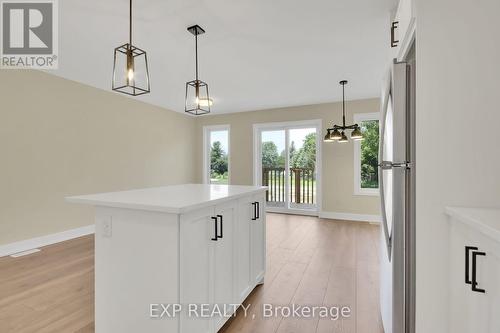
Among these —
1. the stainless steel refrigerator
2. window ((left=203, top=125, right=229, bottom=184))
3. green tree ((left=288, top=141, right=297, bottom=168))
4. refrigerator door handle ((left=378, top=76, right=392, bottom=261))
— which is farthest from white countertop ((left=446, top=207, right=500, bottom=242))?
window ((left=203, top=125, right=229, bottom=184))

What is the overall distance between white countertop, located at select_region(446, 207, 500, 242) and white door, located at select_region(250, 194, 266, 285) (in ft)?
4.78

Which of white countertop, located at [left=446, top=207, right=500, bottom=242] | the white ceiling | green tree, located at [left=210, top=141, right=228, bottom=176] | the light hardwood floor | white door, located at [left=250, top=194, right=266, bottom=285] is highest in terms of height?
the white ceiling

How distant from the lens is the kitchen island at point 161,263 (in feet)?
4.40

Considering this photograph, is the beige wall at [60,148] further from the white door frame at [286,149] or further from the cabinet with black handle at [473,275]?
the cabinet with black handle at [473,275]

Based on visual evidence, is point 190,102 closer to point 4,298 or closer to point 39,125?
point 39,125

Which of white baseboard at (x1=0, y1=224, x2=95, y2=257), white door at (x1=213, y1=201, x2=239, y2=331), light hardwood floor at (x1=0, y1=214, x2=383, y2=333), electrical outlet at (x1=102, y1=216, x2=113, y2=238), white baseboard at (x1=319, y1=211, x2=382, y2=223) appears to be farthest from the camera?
white baseboard at (x1=319, y1=211, x2=382, y2=223)

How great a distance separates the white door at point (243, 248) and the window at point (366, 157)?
3744mm

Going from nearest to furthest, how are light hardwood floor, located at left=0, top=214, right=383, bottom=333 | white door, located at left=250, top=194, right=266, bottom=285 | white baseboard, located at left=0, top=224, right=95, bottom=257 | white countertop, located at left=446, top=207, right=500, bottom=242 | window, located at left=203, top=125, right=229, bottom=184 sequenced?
1. white countertop, located at left=446, top=207, right=500, bottom=242
2. light hardwood floor, located at left=0, top=214, right=383, bottom=333
3. white door, located at left=250, top=194, right=266, bottom=285
4. white baseboard, located at left=0, top=224, right=95, bottom=257
5. window, located at left=203, top=125, right=229, bottom=184

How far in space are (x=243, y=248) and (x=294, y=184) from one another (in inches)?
156

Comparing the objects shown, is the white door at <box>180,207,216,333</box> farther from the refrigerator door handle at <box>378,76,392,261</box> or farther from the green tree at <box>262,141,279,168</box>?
the green tree at <box>262,141,279,168</box>

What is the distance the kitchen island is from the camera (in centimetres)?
134

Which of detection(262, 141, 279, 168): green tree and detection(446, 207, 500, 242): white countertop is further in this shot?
detection(262, 141, 279, 168): green tree

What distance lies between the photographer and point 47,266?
2.83 metres

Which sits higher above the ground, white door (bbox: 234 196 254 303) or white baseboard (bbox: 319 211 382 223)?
white door (bbox: 234 196 254 303)
